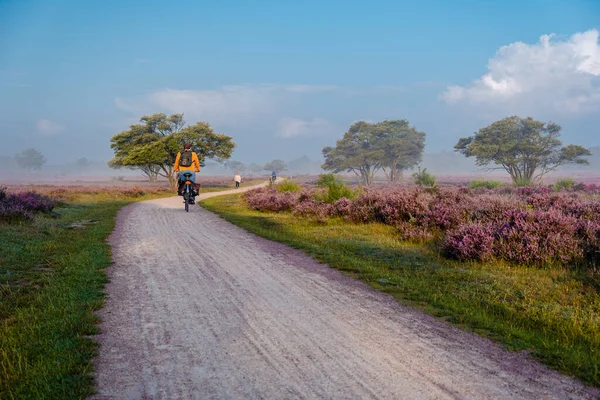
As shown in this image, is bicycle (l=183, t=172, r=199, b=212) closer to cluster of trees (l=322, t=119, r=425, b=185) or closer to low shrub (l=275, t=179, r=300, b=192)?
low shrub (l=275, t=179, r=300, b=192)

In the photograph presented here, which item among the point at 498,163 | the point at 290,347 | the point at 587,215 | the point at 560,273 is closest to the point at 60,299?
the point at 290,347

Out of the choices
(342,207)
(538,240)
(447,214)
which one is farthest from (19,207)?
(538,240)

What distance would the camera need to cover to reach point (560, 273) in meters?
7.64

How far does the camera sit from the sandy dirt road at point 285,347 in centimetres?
355

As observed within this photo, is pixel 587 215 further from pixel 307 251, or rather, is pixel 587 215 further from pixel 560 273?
pixel 307 251

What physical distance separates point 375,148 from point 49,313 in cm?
7914

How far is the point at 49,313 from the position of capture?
543 cm

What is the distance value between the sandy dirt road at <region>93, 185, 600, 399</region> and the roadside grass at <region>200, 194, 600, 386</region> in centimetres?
39

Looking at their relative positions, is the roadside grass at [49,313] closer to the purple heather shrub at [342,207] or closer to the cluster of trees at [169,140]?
the purple heather shrub at [342,207]

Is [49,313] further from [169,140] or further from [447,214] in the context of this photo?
[169,140]

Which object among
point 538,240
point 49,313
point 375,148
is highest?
point 375,148

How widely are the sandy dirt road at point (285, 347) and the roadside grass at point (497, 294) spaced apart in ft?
1.26

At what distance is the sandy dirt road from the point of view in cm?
355

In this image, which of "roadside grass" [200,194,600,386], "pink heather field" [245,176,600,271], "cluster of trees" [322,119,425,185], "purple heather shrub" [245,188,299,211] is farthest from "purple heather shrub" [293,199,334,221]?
"cluster of trees" [322,119,425,185]
